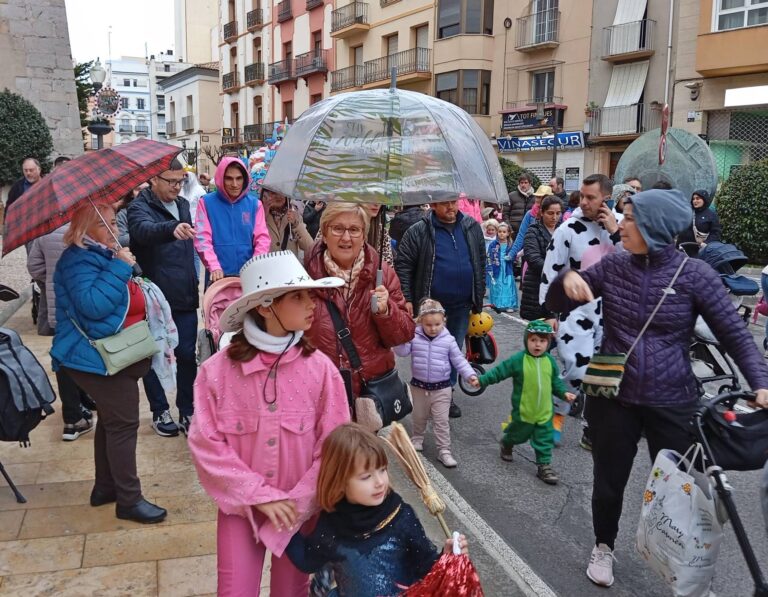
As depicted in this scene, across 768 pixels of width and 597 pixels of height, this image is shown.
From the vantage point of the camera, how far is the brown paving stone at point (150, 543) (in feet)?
12.1

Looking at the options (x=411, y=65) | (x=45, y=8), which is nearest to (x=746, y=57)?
(x=411, y=65)

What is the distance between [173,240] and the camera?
5.12 metres

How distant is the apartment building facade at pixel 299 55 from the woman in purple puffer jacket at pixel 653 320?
38.1m

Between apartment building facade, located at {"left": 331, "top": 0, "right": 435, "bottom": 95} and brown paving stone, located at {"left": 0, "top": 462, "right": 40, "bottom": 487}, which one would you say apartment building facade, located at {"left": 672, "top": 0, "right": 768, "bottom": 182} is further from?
brown paving stone, located at {"left": 0, "top": 462, "right": 40, "bottom": 487}

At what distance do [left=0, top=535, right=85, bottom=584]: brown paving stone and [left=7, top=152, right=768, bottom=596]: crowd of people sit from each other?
37cm

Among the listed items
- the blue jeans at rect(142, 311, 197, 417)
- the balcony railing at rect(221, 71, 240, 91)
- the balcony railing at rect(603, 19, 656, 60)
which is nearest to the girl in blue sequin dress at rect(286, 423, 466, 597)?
the blue jeans at rect(142, 311, 197, 417)

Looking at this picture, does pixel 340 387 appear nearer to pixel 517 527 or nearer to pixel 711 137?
pixel 517 527

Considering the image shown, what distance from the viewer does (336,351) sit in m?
3.50

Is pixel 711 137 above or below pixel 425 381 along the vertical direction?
above

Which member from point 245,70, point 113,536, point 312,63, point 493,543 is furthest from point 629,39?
point 245,70

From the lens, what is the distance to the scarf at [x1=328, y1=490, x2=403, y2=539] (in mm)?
2447

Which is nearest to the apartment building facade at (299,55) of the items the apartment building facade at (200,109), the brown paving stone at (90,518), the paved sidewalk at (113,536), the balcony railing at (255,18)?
the balcony railing at (255,18)

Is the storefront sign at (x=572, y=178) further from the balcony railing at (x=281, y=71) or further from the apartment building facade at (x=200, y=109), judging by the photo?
the apartment building facade at (x=200, y=109)

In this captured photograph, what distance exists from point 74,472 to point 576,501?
11.0ft
